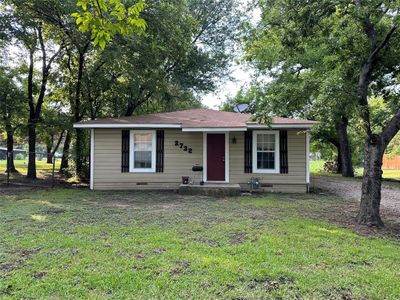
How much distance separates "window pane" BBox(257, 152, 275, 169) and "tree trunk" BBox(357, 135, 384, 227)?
14.7 ft

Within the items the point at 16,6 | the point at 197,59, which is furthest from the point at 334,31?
the point at 197,59

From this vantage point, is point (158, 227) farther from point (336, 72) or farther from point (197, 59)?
point (197, 59)

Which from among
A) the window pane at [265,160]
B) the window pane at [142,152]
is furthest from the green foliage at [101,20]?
the window pane at [265,160]

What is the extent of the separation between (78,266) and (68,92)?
13754 mm

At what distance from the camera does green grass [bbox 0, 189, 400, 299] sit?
2.88m

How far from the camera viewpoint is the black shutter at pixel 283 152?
10000 mm

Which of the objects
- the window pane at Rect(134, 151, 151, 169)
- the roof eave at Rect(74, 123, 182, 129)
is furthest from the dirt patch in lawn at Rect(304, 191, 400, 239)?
→ the window pane at Rect(134, 151, 151, 169)

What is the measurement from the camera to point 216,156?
10.2m

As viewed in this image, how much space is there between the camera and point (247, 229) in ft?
16.7

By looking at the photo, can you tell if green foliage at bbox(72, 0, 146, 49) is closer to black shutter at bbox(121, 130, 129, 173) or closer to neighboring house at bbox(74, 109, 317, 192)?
neighboring house at bbox(74, 109, 317, 192)

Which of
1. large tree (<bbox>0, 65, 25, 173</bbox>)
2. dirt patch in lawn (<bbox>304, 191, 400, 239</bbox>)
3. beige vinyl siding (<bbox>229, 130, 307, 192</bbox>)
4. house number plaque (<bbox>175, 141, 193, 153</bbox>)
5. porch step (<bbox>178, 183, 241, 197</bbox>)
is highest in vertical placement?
large tree (<bbox>0, 65, 25, 173</bbox>)

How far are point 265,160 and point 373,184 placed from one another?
467 cm

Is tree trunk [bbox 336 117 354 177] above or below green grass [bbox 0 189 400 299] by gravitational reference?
above

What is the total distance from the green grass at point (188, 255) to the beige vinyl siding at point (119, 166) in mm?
3585
